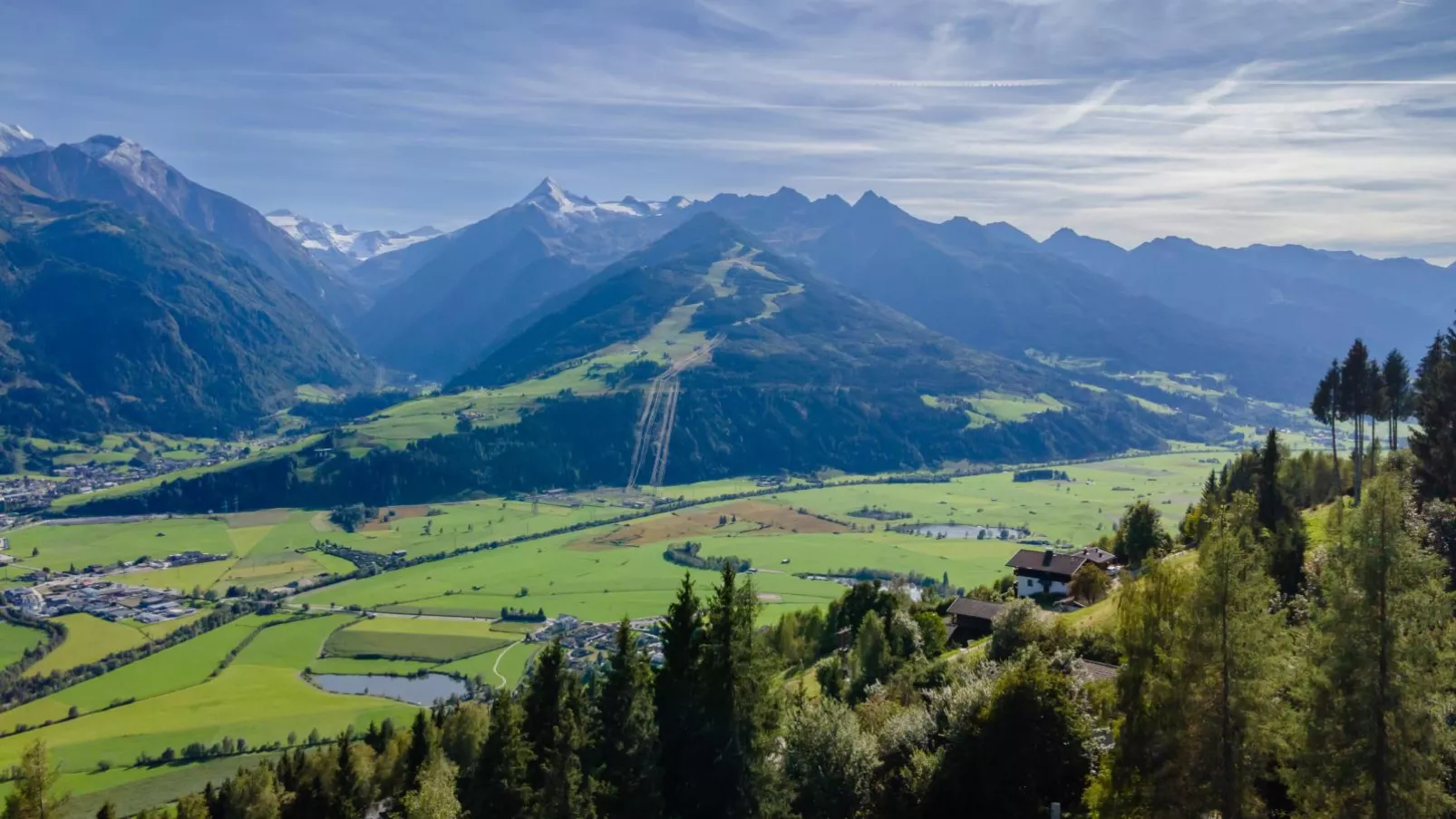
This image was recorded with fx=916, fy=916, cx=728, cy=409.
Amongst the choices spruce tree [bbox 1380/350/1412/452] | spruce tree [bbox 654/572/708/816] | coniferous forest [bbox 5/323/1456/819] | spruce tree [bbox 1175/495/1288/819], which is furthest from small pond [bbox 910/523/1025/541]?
spruce tree [bbox 1175/495/1288/819]

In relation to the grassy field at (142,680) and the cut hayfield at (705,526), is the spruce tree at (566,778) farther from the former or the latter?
the cut hayfield at (705,526)

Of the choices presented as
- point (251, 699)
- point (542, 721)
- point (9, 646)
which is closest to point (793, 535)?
point (251, 699)

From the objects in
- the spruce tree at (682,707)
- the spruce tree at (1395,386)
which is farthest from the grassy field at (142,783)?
the spruce tree at (1395,386)

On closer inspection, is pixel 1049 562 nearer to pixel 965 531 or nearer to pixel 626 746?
pixel 626 746

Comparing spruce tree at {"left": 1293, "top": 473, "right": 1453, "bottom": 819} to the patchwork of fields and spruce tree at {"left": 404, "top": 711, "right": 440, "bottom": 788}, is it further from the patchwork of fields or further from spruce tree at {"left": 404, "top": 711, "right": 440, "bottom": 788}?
the patchwork of fields

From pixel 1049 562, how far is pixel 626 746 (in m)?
48.9

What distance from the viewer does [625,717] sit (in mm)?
26766

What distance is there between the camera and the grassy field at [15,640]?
374 feet

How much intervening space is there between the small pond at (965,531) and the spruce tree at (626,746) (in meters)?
140

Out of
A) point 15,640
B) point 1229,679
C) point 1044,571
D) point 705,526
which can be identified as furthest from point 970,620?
point 15,640

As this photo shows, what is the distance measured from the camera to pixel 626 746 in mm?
26547

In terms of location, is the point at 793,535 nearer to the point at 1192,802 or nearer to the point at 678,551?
the point at 678,551

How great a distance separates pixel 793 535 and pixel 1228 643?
14971 cm

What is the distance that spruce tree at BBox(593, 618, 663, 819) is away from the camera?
86.1 feet
